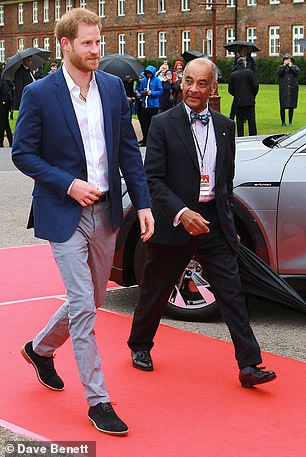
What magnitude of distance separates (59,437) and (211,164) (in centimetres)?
182

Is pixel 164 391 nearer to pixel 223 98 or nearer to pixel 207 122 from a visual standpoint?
pixel 207 122

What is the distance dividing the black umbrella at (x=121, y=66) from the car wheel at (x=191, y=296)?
84.8ft

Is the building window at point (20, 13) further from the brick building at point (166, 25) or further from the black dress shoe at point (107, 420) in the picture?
the black dress shoe at point (107, 420)

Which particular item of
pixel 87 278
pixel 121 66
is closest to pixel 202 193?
pixel 87 278

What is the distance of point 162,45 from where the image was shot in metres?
90.5

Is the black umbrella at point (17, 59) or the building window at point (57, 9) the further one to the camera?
the building window at point (57, 9)

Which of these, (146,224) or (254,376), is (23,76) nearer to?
(254,376)

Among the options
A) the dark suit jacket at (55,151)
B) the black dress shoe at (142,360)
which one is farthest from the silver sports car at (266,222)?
the dark suit jacket at (55,151)

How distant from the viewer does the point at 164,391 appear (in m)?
5.93

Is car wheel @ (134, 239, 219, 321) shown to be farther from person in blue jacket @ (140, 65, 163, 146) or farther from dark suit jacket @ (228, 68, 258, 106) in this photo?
person in blue jacket @ (140, 65, 163, 146)

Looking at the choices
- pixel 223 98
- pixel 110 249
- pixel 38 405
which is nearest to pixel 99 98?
pixel 110 249

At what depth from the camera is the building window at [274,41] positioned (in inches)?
3216

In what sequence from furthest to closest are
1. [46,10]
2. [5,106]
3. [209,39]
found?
[46,10], [209,39], [5,106]

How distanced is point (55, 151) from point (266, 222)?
2.54 m
